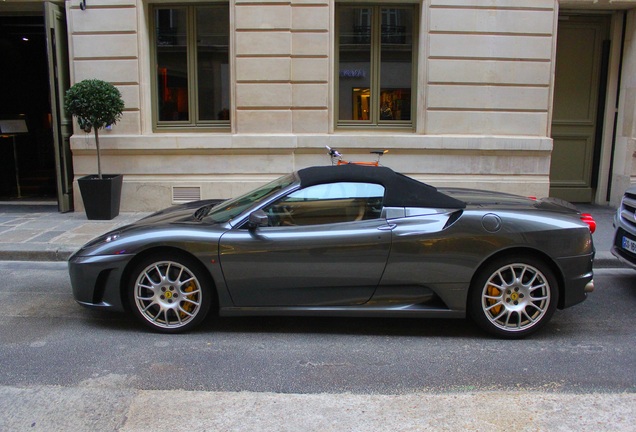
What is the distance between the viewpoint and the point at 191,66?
34.6ft

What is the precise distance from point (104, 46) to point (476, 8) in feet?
21.5

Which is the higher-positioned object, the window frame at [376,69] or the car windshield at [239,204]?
the window frame at [376,69]

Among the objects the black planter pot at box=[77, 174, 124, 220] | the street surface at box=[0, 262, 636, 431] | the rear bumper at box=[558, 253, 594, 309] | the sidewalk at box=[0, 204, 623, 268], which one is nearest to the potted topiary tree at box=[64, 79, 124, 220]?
the black planter pot at box=[77, 174, 124, 220]

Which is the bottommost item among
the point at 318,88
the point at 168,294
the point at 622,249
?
the point at 168,294

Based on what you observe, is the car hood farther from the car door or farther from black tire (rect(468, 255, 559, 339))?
the car door

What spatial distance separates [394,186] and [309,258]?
0.97m

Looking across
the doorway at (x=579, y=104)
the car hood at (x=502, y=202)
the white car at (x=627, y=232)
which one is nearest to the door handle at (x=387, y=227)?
the car hood at (x=502, y=202)

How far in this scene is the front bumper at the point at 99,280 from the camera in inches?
191

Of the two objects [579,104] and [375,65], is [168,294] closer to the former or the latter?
[375,65]

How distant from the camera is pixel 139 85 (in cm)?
1019

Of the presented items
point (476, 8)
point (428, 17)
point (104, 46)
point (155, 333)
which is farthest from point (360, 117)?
point (155, 333)

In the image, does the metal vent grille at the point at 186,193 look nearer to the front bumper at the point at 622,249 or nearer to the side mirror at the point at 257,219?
the side mirror at the point at 257,219

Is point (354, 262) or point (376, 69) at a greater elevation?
point (376, 69)

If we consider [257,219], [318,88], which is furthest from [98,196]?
[257,219]
